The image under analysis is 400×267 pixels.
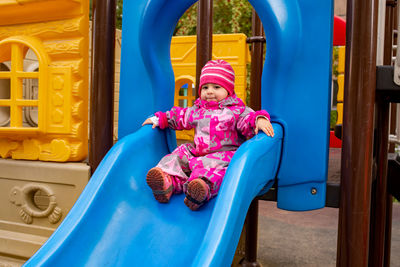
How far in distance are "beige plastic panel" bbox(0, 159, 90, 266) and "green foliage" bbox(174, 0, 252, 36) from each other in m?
7.16

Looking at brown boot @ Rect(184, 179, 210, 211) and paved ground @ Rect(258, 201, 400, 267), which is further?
paved ground @ Rect(258, 201, 400, 267)

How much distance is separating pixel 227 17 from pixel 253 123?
849cm

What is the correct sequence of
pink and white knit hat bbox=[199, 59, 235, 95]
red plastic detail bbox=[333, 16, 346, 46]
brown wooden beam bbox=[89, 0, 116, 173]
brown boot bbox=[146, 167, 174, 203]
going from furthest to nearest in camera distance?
red plastic detail bbox=[333, 16, 346, 46] < brown wooden beam bbox=[89, 0, 116, 173] < pink and white knit hat bbox=[199, 59, 235, 95] < brown boot bbox=[146, 167, 174, 203]

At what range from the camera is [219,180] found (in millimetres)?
1662

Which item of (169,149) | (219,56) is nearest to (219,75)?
(169,149)

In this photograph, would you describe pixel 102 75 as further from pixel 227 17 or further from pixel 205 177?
pixel 227 17

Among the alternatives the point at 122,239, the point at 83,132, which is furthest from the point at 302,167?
the point at 83,132

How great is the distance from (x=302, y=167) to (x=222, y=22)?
848cm

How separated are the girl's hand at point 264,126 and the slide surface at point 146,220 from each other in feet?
0.08

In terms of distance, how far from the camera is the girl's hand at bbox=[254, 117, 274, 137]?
1.67 m

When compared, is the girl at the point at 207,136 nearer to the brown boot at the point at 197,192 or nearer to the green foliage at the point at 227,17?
the brown boot at the point at 197,192

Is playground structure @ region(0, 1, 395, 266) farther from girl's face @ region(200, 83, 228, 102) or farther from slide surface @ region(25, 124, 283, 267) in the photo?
girl's face @ region(200, 83, 228, 102)

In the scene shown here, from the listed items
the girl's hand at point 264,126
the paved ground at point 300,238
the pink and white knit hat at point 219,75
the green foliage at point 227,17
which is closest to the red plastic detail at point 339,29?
the paved ground at point 300,238

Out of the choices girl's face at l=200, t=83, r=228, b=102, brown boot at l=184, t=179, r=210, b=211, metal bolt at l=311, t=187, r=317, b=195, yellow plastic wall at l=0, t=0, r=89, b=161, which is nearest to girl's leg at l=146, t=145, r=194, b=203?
brown boot at l=184, t=179, r=210, b=211
